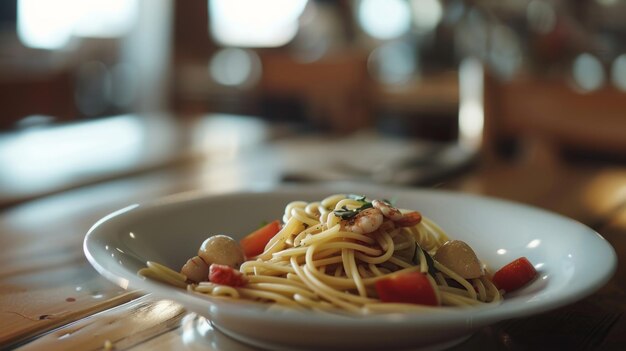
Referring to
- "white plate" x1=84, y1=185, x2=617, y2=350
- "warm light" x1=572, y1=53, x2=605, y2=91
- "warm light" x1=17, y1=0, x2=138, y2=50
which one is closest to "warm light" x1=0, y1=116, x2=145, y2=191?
"white plate" x1=84, y1=185, x2=617, y2=350

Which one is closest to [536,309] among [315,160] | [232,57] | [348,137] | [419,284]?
[419,284]

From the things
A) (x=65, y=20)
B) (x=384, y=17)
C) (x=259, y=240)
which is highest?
(x=384, y=17)

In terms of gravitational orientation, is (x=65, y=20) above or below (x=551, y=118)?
above

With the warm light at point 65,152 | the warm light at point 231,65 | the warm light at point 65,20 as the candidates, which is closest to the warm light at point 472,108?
the warm light at point 65,152

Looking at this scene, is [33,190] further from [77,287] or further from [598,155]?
[598,155]

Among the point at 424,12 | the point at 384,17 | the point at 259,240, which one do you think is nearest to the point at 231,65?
the point at 384,17

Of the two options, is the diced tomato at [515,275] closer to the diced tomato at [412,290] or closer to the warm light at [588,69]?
the diced tomato at [412,290]

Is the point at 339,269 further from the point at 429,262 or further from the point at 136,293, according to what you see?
the point at 136,293
